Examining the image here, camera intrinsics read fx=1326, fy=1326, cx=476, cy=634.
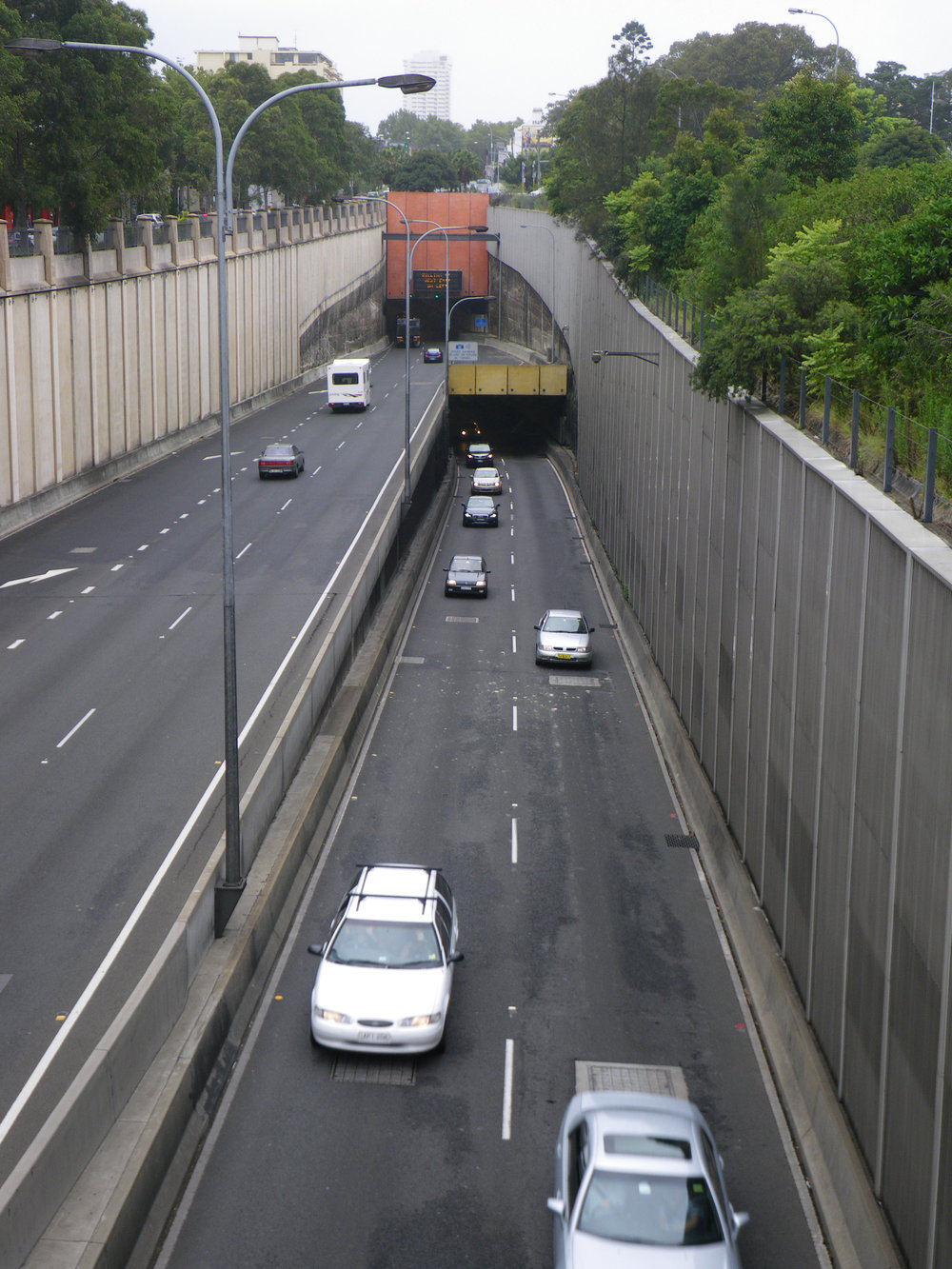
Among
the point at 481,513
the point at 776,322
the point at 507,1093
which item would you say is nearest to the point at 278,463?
the point at 481,513

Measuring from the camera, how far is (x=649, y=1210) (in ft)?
39.3

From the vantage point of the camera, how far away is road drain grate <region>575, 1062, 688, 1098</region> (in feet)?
55.0

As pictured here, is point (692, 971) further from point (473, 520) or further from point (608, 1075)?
point (473, 520)

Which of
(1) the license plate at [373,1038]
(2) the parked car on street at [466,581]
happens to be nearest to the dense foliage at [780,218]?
(1) the license plate at [373,1038]

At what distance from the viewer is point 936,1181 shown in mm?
11164

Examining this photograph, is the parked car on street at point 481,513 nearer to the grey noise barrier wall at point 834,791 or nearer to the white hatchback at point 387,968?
the grey noise barrier wall at point 834,791

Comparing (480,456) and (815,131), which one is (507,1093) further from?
(480,456)

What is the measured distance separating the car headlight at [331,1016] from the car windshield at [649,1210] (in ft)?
17.4

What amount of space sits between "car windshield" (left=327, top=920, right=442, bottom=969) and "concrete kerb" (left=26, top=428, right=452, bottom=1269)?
1.48 m

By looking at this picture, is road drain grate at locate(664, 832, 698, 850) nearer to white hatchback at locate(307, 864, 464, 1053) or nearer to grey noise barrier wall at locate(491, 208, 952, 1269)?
grey noise barrier wall at locate(491, 208, 952, 1269)

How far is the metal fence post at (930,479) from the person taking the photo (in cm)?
1307

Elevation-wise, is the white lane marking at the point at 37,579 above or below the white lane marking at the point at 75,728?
above

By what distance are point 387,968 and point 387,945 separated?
1.35 ft

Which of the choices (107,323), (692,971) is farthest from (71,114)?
(692,971)
